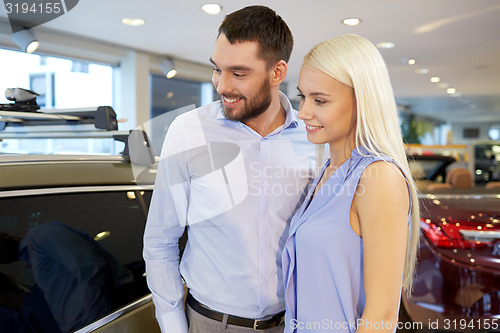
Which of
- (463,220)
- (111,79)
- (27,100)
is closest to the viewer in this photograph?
(27,100)

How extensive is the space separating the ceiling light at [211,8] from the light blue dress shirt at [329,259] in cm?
394

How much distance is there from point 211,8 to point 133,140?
11.7 feet

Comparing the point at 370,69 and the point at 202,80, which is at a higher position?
the point at 202,80

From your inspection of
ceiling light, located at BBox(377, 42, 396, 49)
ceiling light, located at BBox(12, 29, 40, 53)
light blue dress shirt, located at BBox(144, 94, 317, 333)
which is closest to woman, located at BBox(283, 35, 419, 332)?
light blue dress shirt, located at BBox(144, 94, 317, 333)

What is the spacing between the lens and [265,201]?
4.45 ft

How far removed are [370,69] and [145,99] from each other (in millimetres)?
6444

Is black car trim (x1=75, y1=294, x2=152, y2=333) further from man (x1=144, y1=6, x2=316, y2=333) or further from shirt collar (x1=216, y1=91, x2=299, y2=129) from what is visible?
shirt collar (x1=216, y1=91, x2=299, y2=129)

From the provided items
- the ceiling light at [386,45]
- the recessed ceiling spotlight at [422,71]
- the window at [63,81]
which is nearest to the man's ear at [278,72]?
the window at [63,81]

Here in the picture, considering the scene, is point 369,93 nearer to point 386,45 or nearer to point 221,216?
point 221,216

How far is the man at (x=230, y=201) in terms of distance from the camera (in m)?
1.35

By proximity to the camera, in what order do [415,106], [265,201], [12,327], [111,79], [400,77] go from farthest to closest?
[415,106]
[400,77]
[111,79]
[265,201]
[12,327]

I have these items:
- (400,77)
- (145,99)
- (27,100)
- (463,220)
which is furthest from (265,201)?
(400,77)

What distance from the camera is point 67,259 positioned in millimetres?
1269

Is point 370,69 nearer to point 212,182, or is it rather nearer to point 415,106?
point 212,182
